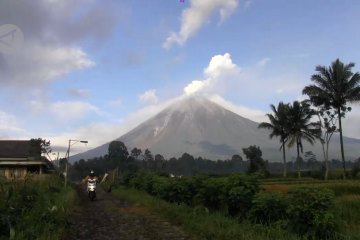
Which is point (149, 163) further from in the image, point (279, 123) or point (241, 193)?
point (241, 193)

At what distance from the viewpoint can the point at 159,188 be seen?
20.9m

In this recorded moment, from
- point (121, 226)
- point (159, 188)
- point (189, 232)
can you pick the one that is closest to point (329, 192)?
point (189, 232)

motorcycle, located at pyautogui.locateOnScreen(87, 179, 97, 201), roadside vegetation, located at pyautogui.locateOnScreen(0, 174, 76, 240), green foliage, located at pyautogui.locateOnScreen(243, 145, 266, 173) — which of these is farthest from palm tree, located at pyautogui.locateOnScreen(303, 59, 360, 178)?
roadside vegetation, located at pyautogui.locateOnScreen(0, 174, 76, 240)

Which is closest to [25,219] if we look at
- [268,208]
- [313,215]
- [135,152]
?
[268,208]

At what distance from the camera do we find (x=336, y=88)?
4850 cm

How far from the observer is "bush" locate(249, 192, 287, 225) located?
10.6 meters

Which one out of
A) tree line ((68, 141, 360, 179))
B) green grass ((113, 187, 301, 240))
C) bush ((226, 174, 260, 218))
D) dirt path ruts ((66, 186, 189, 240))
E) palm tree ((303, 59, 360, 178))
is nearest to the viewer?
green grass ((113, 187, 301, 240))

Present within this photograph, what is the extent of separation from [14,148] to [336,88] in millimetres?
39002

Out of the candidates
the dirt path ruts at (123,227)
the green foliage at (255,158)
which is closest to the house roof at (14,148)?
the green foliage at (255,158)

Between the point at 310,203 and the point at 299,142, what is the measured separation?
53913 millimetres

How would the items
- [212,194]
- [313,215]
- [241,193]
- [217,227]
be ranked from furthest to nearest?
[212,194], [241,193], [217,227], [313,215]

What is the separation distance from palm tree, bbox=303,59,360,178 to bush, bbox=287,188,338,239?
40.4m

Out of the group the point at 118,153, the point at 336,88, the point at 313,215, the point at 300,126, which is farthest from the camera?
the point at 118,153

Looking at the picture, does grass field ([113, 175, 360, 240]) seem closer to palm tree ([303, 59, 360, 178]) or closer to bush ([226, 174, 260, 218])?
bush ([226, 174, 260, 218])
